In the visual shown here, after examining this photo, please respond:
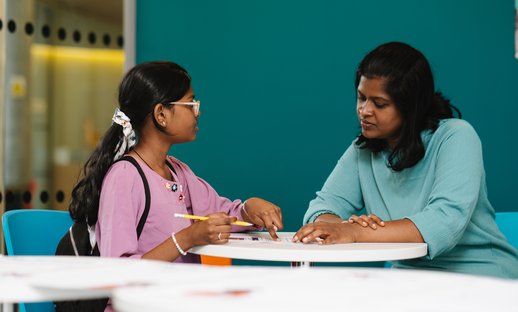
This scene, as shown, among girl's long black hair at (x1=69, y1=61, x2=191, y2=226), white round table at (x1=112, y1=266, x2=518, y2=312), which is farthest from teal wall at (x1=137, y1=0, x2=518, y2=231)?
white round table at (x1=112, y1=266, x2=518, y2=312)

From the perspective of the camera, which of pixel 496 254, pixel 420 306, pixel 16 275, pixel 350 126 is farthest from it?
pixel 350 126

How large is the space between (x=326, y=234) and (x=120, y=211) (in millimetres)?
629

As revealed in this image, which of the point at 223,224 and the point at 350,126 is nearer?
the point at 223,224

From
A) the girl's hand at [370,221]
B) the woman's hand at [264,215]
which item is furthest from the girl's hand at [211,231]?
the girl's hand at [370,221]

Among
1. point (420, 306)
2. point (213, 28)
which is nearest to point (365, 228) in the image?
point (420, 306)

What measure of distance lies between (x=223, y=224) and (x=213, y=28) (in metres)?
2.30

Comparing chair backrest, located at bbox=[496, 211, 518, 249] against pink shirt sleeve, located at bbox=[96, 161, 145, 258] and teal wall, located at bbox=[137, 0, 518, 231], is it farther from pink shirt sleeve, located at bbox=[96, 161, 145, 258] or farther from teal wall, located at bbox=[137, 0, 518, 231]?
pink shirt sleeve, located at bbox=[96, 161, 145, 258]

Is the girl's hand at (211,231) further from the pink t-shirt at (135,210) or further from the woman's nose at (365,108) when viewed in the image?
the woman's nose at (365,108)

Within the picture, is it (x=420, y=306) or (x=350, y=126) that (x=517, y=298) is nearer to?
(x=420, y=306)

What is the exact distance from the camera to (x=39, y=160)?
4.55m

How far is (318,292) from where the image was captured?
1195 millimetres

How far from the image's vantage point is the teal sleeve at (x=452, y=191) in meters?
2.52

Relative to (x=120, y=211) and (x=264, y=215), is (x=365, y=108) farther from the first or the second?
(x=120, y=211)

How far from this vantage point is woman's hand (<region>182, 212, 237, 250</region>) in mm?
2404
